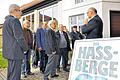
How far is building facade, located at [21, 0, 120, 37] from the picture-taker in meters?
13.9

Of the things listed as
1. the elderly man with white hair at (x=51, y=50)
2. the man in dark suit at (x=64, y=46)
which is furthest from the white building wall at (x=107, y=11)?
the elderly man with white hair at (x=51, y=50)

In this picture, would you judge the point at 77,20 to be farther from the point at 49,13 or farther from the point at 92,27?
the point at 92,27

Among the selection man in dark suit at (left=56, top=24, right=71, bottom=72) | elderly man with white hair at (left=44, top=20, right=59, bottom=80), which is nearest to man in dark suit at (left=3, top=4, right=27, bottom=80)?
elderly man with white hair at (left=44, top=20, right=59, bottom=80)

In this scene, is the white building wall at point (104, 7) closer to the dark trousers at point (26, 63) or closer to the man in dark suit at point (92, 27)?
the dark trousers at point (26, 63)

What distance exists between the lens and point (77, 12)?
15758 mm

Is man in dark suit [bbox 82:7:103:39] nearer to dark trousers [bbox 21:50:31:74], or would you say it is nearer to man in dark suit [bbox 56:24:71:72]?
dark trousers [bbox 21:50:31:74]

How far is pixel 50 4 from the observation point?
19.1m

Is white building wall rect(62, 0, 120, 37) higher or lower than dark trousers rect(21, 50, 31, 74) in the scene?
higher

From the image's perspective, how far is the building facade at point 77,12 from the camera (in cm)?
1393

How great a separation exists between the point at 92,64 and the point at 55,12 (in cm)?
1413

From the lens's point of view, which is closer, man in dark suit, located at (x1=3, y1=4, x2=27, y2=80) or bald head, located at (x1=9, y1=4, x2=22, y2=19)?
man in dark suit, located at (x1=3, y1=4, x2=27, y2=80)

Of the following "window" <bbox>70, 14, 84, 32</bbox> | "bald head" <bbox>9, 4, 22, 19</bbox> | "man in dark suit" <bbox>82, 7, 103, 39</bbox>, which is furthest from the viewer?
"window" <bbox>70, 14, 84, 32</bbox>

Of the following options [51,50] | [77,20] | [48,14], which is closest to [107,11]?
[77,20]

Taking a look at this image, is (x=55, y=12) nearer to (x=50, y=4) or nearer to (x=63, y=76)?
(x=50, y=4)
